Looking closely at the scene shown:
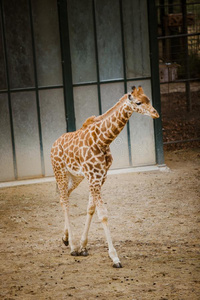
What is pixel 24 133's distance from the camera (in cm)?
1012

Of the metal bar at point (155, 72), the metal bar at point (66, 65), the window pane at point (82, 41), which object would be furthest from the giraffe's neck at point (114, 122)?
the metal bar at point (155, 72)

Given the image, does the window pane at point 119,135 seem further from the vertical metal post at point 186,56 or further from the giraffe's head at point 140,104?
the giraffe's head at point 140,104

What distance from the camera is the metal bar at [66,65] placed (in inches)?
387

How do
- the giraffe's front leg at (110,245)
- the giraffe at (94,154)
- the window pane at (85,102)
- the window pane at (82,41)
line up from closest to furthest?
the giraffe's front leg at (110,245) → the giraffe at (94,154) → the window pane at (82,41) → the window pane at (85,102)

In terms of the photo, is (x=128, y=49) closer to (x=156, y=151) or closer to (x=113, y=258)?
(x=156, y=151)

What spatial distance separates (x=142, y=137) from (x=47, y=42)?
273cm

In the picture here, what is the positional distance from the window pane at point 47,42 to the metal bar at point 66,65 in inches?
4.0

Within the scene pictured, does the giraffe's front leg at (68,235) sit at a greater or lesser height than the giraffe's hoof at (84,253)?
greater

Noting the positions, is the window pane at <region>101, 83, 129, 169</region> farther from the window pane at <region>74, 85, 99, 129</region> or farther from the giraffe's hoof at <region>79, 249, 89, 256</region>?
the giraffe's hoof at <region>79, 249, 89, 256</region>

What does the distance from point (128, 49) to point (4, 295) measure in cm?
639

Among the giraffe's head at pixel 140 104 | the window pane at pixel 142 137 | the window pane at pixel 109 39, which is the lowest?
the window pane at pixel 142 137

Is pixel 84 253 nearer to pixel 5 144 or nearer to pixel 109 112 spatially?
pixel 109 112

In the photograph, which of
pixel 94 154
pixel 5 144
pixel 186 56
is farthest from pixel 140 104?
pixel 186 56

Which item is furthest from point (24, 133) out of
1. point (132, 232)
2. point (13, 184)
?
point (132, 232)
